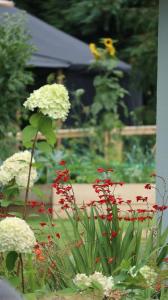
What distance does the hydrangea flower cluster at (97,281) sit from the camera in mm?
4312

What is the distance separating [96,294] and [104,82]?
41.7 feet

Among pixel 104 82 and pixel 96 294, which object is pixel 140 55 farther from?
pixel 96 294

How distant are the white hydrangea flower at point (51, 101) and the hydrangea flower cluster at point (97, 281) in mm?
987

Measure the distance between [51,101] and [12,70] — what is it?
680 cm

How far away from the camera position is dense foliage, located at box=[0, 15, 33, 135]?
460 inches

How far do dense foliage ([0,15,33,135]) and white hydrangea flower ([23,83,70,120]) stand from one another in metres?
6.49

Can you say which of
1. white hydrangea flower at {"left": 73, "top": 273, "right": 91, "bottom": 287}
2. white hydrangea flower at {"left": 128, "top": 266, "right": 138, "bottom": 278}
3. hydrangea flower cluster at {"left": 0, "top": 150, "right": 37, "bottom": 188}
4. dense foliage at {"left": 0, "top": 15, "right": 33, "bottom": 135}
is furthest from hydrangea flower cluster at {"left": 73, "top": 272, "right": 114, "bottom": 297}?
dense foliage at {"left": 0, "top": 15, "right": 33, "bottom": 135}

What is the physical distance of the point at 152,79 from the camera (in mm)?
19766

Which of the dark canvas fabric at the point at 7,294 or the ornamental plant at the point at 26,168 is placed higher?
the ornamental plant at the point at 26,168

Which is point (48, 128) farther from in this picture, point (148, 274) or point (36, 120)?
point (148, 274)

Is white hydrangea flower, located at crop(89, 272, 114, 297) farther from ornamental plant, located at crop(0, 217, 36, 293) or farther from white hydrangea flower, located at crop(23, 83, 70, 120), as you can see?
white hydrangea flower, located at crop(23, 83, 70, 120)

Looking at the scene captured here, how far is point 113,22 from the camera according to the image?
2878cm

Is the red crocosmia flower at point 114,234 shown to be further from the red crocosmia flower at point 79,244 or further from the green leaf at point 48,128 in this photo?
the green leaf at point 48,128

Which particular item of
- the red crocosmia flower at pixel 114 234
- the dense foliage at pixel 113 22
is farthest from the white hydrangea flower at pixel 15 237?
the dense foliage at pixel 113 22
